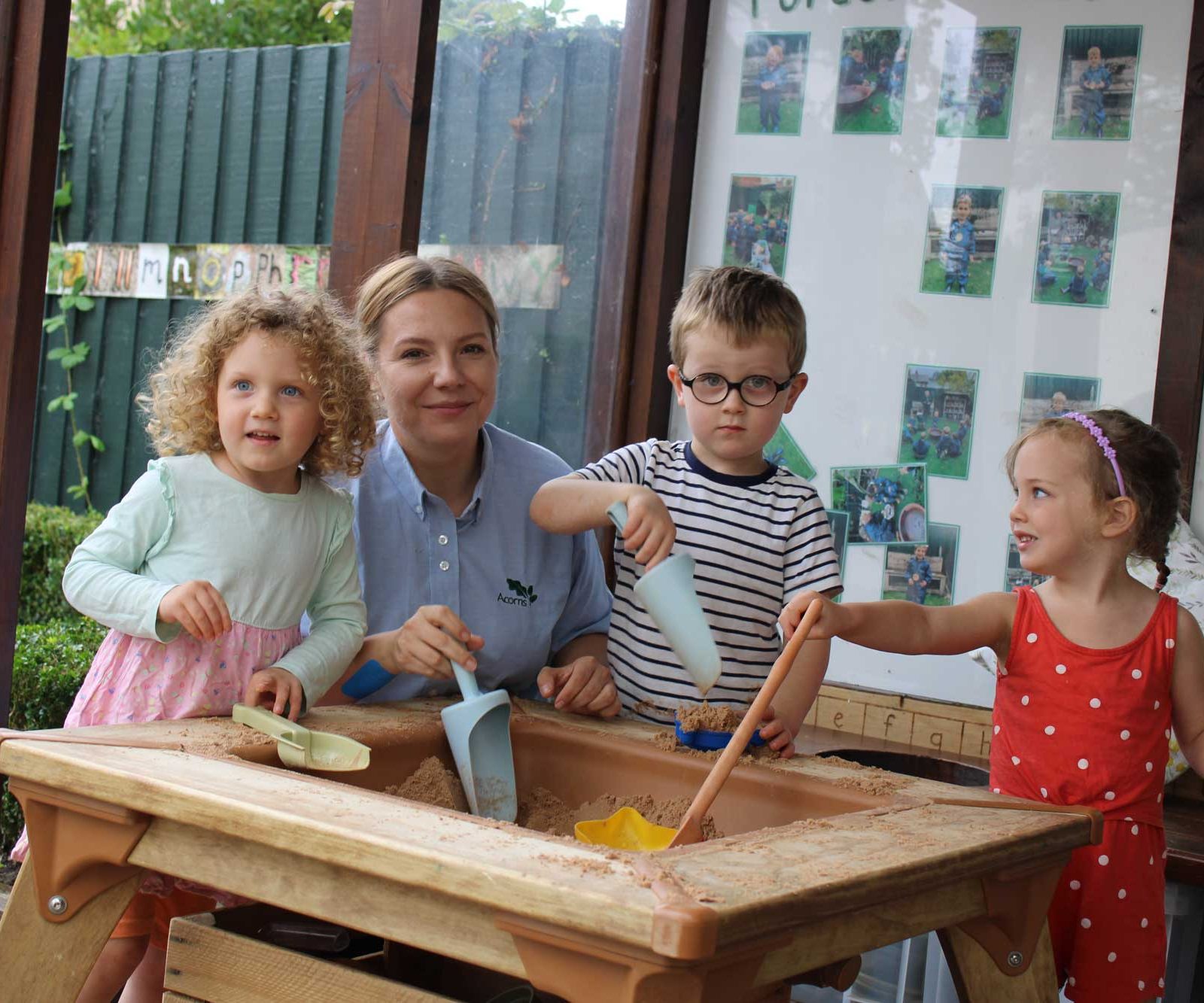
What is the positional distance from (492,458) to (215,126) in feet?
10.9

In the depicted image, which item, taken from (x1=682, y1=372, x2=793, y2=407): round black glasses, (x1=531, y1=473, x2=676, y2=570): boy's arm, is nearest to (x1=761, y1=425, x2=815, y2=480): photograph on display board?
(x1=531, y1=473, x2=676, y2=570): boy's arm

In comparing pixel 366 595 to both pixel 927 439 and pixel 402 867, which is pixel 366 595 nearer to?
pixel 402 867

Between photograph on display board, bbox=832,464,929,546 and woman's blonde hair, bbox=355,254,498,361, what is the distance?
1.28 meters

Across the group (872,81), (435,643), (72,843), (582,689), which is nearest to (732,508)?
(582,689)

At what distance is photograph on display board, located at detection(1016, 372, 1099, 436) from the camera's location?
2.84 m

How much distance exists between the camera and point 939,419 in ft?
9.81

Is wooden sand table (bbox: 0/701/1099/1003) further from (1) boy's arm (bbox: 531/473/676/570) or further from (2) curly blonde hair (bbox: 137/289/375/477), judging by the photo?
(2) curly blonde hair (bbox: 137/289/375/477)

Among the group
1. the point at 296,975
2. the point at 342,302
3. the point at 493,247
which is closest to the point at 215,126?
the point at 493,247

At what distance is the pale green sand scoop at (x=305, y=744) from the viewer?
1.45m

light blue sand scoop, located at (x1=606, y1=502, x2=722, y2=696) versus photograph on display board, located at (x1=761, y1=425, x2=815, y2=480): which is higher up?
photograph on display board, located at (x1=761, y1=425, x2=815, y2=480)

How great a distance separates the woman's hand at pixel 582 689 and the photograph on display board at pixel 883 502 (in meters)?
1.36

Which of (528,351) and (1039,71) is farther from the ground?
(1039,71)

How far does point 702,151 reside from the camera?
323 cm

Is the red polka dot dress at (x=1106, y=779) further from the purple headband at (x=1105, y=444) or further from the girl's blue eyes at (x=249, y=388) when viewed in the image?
the girl's blue eyes at (x=249, y=388)
